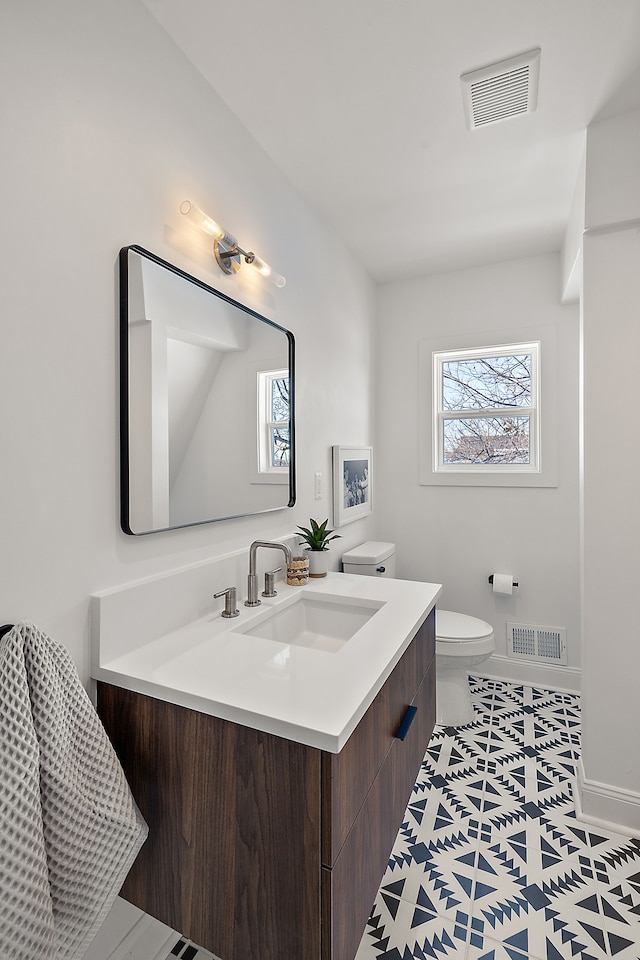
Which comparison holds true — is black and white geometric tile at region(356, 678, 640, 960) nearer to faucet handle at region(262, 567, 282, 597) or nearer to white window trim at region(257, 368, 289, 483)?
faucet handle at region(262, 567, 282, 597)

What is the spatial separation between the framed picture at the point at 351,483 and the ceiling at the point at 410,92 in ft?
3.81

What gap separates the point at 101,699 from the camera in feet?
3.59

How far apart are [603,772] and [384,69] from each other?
2.46 meters

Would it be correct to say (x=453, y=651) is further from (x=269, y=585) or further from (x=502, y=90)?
(x=502, y=90)

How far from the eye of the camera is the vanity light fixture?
52.9 inches

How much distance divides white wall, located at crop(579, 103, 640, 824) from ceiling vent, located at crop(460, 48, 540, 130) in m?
0.34

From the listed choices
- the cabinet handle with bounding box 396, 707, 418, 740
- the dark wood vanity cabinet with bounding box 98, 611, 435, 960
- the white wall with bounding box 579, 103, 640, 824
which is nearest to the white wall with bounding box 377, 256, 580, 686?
the white wall with bounding box 579, 103, 640, 824

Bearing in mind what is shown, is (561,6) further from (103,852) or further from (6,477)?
(103,852)

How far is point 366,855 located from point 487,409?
2.47 meters

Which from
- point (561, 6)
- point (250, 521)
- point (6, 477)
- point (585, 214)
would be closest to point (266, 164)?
point (561, 6)

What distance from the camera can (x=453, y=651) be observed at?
7.38ft

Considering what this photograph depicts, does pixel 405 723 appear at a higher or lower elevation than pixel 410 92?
lower

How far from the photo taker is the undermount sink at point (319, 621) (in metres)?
1.55

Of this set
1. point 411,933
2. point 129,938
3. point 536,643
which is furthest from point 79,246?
point 536,643
